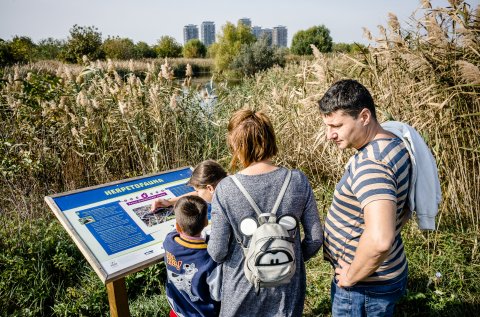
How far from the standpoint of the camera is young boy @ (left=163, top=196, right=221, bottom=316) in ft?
5.73

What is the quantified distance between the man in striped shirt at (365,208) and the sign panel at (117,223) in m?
1.02

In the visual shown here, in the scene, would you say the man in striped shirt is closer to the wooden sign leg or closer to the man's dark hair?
the man's dark hair

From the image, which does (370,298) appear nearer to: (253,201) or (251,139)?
(253,201)

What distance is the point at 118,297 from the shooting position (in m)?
1.87

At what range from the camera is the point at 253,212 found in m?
1.42

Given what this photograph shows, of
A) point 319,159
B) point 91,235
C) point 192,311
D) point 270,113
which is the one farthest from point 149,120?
point 192,311

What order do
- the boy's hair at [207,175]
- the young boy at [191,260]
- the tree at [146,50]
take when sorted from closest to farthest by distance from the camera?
the young boy at [191,260]
the boy's hair at [207,175]
the tree at [146,50]

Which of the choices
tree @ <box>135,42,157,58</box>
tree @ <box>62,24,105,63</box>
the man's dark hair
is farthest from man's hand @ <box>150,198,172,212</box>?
tree @ <box>135,42,157,58</box>

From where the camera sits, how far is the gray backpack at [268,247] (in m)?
1.36

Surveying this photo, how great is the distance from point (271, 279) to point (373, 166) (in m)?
0.63

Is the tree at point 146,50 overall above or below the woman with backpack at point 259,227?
above

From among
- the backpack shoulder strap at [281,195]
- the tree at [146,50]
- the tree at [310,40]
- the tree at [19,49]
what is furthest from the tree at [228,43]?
the backpack shoulder strap at [281,195]

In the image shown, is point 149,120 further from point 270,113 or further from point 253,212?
point 253,212

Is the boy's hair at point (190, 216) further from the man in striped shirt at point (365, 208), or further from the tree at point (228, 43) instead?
the tree at point (228, 43)
